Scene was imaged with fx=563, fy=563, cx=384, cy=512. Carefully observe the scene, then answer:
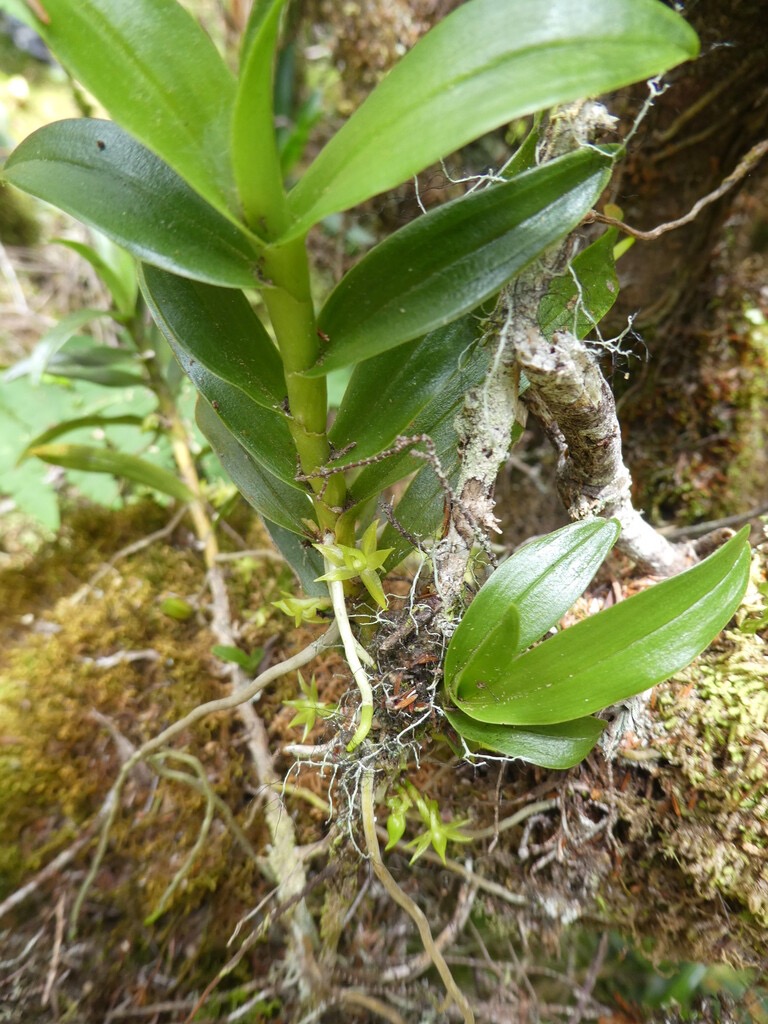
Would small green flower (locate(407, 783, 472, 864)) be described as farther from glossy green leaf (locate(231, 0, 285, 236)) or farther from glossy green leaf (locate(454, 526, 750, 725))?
glossy green leaf (locate(231, 0, 285, 236))

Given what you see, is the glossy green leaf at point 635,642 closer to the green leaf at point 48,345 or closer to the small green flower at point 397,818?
the small green flower at point 397,818

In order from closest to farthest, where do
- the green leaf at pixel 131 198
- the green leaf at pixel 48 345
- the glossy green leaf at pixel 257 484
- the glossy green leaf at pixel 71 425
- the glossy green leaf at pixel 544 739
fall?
the green leaf at pixel 131 198 < the glossy green leaf at pixel 544 739 < the glossy green leaf at pixel 257 484 < the green leaf at pixel 48 345 < the glossy green leaf at pixel 71 425

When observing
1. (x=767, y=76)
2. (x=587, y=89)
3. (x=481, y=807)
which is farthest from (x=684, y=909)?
(x=767, y=76)

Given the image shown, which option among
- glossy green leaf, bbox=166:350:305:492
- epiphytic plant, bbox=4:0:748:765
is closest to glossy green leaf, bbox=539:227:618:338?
epiphytic plant, bbox=4:0:748:765

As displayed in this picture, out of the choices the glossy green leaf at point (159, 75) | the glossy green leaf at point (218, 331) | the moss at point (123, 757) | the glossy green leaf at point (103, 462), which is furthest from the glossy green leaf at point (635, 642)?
the glossy green leaf at point (103, 462)

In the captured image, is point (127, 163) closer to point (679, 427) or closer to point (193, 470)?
point (193, 470)
